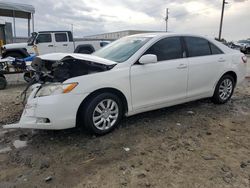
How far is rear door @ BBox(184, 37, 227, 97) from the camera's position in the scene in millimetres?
5203

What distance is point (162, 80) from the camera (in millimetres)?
4691

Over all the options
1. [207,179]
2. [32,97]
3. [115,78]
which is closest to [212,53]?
[115,78]

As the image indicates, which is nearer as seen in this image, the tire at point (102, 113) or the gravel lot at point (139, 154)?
the gravel lot at point (139, 154)

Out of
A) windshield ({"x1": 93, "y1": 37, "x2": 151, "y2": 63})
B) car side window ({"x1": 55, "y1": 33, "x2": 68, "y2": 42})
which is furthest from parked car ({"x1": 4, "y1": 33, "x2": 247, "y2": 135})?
car side window ({"x1": 55, "y1": 33, "x2": 68, "y2": 42})

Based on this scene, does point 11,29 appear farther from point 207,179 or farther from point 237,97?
point 207,179

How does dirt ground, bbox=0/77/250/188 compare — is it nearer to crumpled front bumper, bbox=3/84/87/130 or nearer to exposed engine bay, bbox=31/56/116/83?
crumpled front bumper, bbox=3/84/87/130

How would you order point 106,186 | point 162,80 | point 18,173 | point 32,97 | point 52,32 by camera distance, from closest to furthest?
point 106,186 < point 18,173 < point 32,97 < point 162,80 < point 52,32

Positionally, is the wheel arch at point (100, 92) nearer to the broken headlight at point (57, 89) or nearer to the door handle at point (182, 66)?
the broken headlight at point (57, 89)

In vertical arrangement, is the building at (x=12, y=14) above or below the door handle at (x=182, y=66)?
above

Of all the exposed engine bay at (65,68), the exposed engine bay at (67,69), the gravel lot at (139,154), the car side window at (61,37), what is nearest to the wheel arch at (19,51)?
the car side window at (61,37)

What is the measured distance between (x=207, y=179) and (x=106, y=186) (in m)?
1.14

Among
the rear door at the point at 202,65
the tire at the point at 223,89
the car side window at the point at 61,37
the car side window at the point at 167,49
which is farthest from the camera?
the car side window at the point at 61,37

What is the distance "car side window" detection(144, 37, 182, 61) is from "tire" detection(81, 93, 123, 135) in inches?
43.6

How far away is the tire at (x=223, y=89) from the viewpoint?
5785 mm
